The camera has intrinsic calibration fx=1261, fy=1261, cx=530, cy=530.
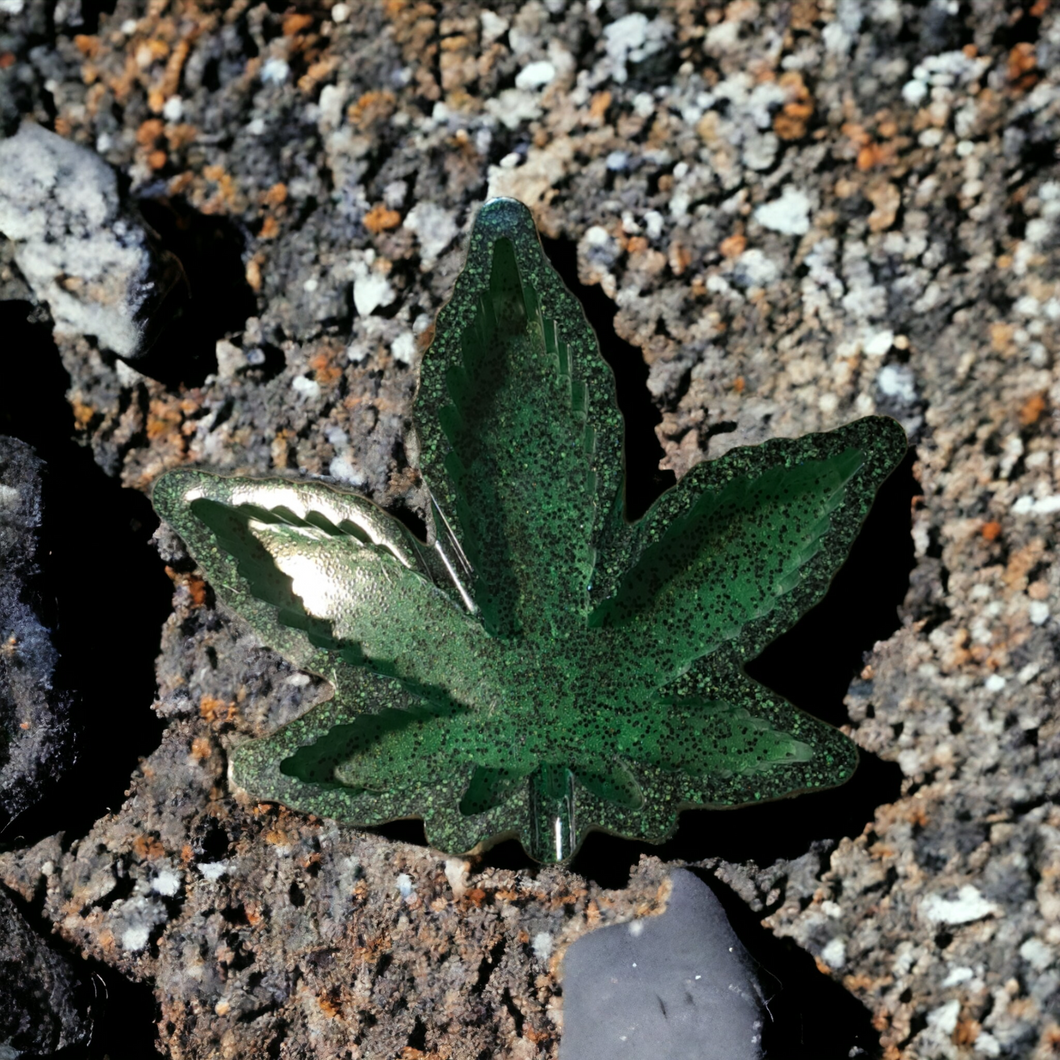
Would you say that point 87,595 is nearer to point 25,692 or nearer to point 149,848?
point 25,692

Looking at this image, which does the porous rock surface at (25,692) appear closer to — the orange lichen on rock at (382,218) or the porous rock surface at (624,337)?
the porous rock surface at (624,337)

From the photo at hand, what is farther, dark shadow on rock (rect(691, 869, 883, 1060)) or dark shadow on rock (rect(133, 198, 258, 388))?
dark shadow on rock (rect(133, 198, 258, 388))

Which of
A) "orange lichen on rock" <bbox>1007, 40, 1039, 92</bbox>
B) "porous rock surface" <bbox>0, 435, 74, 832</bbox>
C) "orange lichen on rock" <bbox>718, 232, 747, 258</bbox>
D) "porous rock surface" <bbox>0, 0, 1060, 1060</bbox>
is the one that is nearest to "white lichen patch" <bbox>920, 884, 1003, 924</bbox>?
"porous rock surface" <bbox>0, 0, 1060, 1060</bbox>

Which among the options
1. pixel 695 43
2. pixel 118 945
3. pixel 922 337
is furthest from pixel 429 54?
pixel 118 945

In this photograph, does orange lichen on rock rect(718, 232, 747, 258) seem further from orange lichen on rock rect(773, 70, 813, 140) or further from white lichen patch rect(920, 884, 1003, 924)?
white lichen patch rect(920, 884, 1003, 924)

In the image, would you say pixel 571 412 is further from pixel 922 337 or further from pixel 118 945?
pixel 118 945

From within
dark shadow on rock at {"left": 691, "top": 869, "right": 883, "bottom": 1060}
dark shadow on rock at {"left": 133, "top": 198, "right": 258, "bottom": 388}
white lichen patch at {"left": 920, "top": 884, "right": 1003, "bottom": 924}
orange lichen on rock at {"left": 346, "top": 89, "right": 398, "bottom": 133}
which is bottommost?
dark shadow on rock at {"left": 691, "top": 869, "right": 883, "bottom": 1060}

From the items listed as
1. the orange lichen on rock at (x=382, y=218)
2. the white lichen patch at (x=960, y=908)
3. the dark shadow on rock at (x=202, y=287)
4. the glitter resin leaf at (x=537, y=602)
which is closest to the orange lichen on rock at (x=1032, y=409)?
the glitter resin leaf at (x=537, y=602)
